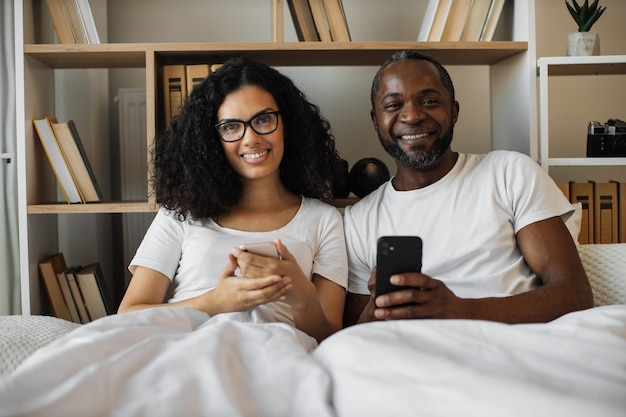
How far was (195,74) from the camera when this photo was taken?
1756 millimetres

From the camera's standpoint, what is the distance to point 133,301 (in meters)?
1.41

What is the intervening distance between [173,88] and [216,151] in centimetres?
33

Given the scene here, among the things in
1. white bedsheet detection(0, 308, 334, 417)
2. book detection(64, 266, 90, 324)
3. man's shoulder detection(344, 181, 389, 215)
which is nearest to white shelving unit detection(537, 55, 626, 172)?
man's shoulder detection(344, 181, 389, 215)

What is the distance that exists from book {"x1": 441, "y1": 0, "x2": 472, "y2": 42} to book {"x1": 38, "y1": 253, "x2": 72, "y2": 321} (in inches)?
52.8

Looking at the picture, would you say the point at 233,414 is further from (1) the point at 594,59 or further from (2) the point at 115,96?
(2) the point at 115,96

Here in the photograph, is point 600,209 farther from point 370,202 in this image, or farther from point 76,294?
point 76,294

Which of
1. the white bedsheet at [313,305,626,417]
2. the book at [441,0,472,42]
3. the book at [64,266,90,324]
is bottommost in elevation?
the book at [64,266,90,324]

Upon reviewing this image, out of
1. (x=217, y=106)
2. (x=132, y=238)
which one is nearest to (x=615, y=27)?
(x=217, y=106)

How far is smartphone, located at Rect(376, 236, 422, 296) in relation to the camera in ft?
3.79

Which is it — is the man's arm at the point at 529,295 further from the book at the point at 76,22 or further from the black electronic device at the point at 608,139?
the book at the point at 76,22

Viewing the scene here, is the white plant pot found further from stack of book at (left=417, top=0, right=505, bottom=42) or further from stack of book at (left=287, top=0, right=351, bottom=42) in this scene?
stack of book at (left=287, top=0, right=351, bottom=42)

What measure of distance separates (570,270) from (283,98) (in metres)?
0.81

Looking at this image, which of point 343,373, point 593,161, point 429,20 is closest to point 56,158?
point 429,20

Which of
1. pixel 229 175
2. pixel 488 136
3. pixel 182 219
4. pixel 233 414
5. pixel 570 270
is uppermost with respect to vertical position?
pixel 488 136
